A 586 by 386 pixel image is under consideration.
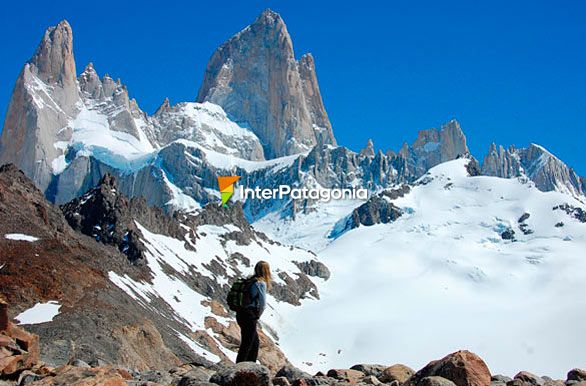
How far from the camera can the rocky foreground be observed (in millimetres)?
14828

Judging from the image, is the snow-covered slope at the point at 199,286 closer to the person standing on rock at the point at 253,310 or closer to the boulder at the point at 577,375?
the boulder at the point at 577,375

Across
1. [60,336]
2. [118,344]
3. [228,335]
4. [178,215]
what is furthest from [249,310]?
[178,215]

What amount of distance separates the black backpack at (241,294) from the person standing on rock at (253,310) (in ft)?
0.10

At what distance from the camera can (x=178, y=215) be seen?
188 m

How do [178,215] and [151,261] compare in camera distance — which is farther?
[178,215]

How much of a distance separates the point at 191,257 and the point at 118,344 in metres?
101

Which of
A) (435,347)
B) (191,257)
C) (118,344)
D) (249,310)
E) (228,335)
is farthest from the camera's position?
(435,347)

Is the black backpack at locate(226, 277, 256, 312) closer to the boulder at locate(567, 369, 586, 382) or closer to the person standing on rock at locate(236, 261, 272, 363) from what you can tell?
the person standing on rock at locate(236, 261, 272, 363)

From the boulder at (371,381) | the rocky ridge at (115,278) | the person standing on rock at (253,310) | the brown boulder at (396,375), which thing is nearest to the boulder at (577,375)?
the brown boulder at (396,375)

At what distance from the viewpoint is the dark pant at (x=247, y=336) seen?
18.4 meters

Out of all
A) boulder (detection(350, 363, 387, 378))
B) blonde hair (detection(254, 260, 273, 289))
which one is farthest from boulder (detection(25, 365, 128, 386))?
boulder (detection(350, 363, 387, 378))

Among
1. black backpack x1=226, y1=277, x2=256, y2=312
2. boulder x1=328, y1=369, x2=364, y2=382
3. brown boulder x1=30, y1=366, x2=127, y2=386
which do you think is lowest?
brown boulder x1=30, y1=366, x2=127, y2=386

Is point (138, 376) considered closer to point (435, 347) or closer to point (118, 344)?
point (118, 344)

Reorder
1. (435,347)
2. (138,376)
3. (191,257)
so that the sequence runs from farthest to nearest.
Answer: (435,347) < (191,257) < (138,376)
